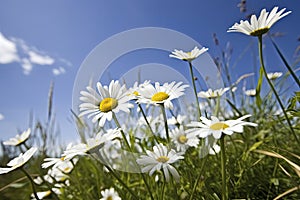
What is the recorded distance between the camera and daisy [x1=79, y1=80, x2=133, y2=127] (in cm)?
69

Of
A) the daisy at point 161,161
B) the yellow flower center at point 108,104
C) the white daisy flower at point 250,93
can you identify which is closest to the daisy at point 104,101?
the yellow flower center at point 108,104

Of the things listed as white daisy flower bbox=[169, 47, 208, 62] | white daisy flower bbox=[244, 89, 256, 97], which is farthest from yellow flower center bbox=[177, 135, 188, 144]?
white daisy flower bbox=[244, 89, 256, 97]

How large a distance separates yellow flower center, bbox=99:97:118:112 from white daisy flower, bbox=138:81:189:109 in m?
0.06

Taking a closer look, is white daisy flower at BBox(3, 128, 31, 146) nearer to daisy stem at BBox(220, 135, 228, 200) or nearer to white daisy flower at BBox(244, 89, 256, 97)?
Result: daisy stem at BBox(220, 135, 228, 200)

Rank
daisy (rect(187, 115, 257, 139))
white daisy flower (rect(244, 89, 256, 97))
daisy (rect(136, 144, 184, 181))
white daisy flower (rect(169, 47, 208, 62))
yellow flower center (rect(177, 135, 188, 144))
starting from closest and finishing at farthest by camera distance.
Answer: daisy (rect(187, 115, 257, 139)) < daisy (rect(136, 144, 184, 181)) < white daisy flower (rect(169, 47, 208, 62)) < yellow flower center (rect(177, 135, 188, 144)) < white daisy flower (rect(244, 89, 256, 97))

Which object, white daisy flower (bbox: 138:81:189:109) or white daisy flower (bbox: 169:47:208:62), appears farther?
white daisy flower (bbox: 169:47:208:62)

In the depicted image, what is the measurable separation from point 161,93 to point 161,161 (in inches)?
6.3

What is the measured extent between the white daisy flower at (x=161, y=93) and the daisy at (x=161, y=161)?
10 centimetres

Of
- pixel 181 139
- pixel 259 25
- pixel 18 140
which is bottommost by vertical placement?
pixel 181 139

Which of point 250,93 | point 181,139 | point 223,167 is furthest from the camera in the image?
point 250,93

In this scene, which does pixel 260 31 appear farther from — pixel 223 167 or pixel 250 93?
pixel 250 93

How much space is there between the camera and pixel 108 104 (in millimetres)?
704

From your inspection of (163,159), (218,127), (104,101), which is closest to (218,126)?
(218,127)

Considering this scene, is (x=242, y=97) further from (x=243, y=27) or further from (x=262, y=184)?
(x=243, y=27)
